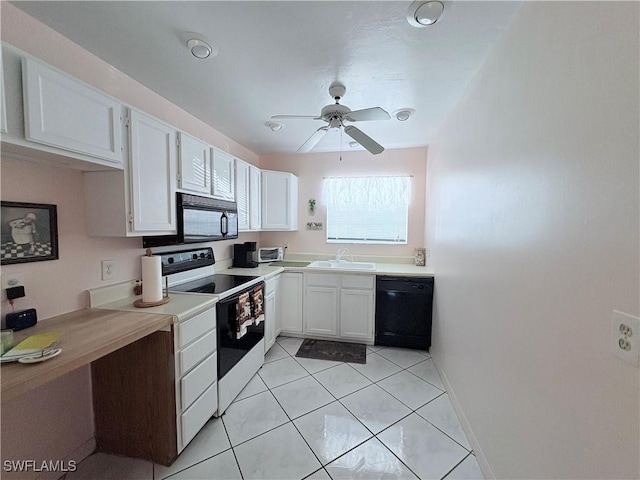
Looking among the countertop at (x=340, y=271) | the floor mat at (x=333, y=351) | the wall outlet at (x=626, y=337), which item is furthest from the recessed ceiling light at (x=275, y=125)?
the wall outlet at (x=626, y=337)

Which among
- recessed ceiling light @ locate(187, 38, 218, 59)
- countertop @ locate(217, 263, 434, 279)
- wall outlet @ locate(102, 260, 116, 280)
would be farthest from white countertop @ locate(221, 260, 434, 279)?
recessed ceiling light @ locate(187, 38, 218, 59)

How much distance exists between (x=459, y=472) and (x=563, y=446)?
86 centimetres

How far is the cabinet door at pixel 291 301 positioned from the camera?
124 inches

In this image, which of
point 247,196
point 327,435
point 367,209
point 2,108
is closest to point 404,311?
point 367,209

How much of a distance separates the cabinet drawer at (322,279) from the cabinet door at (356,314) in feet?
0.49

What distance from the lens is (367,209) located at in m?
3.62

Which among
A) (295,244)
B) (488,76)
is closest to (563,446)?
(488,76)

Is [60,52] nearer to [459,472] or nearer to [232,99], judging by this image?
[232,99]

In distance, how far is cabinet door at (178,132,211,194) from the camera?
6.48 ft

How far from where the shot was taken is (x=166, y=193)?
1.84 metres

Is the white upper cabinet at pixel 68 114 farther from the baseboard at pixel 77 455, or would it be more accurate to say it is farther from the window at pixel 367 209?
the window at pixel 367 209

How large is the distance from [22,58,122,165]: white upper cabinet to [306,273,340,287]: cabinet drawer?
84.5 inches

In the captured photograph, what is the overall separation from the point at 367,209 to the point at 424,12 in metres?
2.50

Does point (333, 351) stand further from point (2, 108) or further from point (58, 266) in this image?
point (2, 108)
